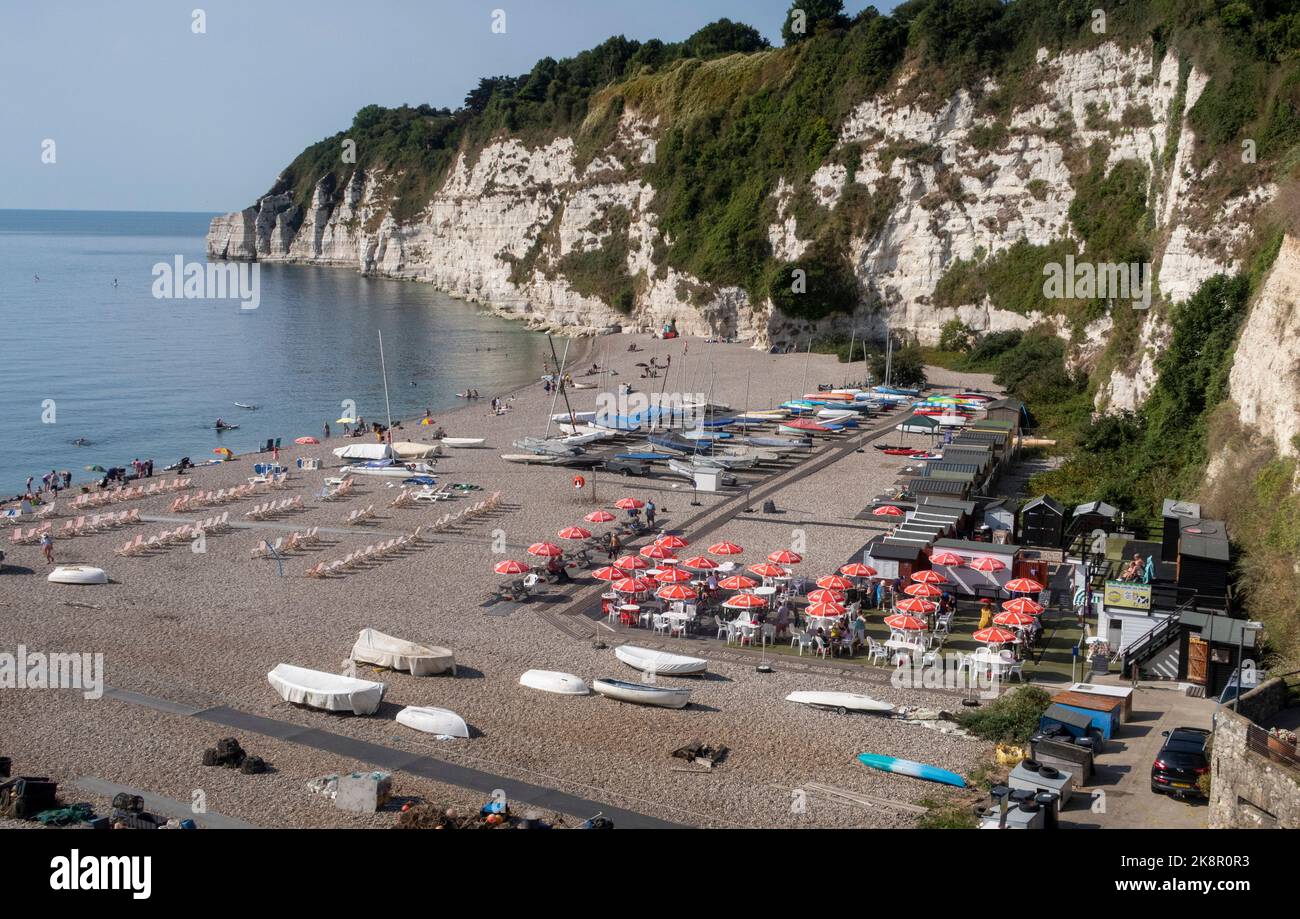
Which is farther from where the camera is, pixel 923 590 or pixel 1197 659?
pixel 923 590

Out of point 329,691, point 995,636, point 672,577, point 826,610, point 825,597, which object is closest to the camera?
point 329,691

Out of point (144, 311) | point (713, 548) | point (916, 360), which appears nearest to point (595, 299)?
point (916, 360)

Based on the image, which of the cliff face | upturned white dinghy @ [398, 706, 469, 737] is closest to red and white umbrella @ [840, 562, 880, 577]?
upturned white dinghy @ [398, 706, 469, 737]

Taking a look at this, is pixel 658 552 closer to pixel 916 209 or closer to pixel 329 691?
pixel 329 691

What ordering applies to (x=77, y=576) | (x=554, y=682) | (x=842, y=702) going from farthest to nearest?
(x=77, y=576) < (x=554, y=682) < (x=842, y=702)

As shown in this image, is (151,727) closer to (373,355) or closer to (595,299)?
(373,355)

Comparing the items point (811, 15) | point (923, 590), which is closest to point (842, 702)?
point (923, 590)

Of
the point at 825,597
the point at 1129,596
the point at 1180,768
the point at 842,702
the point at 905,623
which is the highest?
the point at 1129,596

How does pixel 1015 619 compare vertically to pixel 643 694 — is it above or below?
above
